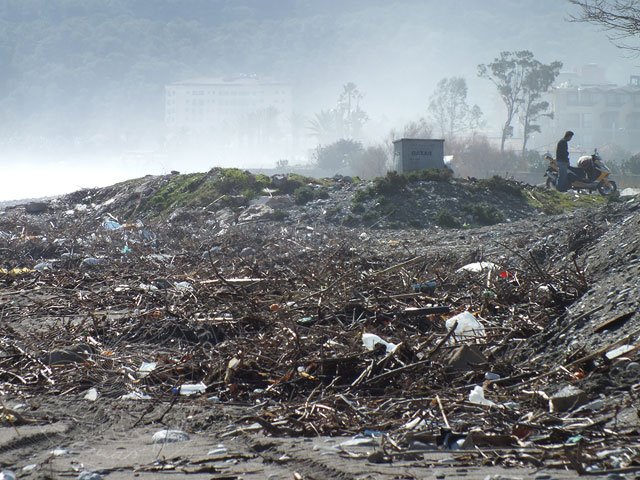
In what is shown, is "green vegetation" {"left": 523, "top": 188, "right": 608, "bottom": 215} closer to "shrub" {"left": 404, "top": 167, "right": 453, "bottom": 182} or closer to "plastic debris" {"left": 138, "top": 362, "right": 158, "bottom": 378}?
"shrub" {"left": 404, "top": 167, "right": 453, "bottom": 182}

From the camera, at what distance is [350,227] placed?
47.4ft

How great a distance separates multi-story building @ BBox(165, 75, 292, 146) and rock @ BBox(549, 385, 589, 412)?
140m

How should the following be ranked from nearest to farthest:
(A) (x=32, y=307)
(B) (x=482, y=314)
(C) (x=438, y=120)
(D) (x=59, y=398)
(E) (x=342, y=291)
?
(D) (x=59, y=398) < (B) (x=482, y=314) < (E) (x=342, y=291) < (A) (x=32, y=307) < (C) (x=438, y=120)

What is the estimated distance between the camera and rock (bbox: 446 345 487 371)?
3871 mm

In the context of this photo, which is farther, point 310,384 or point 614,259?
point 614,259

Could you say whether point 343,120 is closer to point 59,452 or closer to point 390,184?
point 390,184

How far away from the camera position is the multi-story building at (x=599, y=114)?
102 metres

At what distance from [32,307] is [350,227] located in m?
8.94

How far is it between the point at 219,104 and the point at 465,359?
557 feet

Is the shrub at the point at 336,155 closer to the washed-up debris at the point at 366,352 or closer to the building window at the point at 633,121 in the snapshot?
the washed-up debris at the point at 366,352

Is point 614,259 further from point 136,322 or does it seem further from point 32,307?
point 32,307

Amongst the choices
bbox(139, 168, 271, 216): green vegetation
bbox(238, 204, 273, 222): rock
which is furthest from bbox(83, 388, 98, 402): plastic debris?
bbox(139, 168, 271, 216): green vegetation

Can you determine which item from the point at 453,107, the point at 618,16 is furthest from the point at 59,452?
the point at 453,107

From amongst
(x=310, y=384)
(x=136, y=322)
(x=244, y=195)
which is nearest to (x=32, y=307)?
(x=136, y=322)
